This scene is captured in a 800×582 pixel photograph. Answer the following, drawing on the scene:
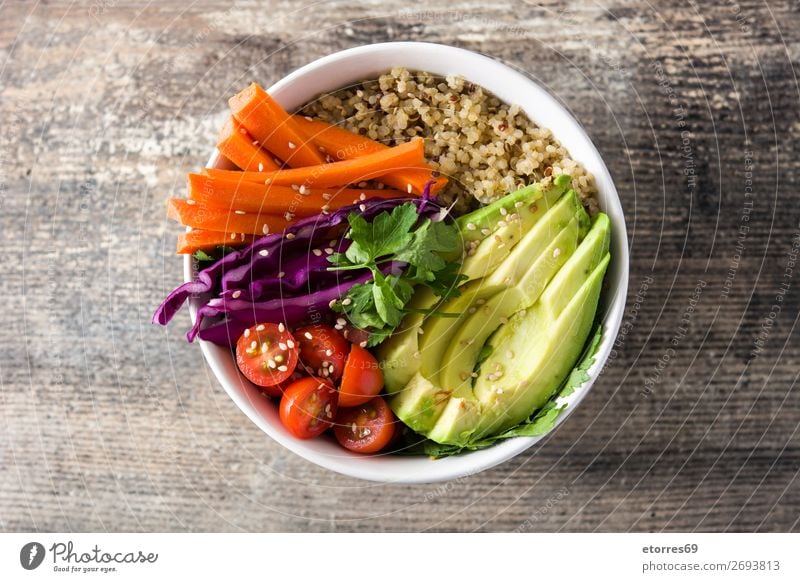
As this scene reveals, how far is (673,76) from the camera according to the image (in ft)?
5.07

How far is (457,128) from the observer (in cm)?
134

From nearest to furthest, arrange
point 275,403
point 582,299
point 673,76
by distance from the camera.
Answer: point 582,299
point 275,403
point 673,76

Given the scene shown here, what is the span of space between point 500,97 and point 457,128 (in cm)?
10

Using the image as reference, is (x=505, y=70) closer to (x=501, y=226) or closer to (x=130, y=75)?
(x=501, y=226)

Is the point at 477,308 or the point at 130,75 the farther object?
the point at 130,75

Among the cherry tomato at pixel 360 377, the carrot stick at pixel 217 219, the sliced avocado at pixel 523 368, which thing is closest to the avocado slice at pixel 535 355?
the sliced avocado at pixel 523 368

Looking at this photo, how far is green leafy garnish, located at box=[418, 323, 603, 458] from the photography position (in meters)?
1.21

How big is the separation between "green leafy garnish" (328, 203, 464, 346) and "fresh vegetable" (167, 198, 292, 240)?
0.15 meters

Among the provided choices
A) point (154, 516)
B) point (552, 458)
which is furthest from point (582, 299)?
point (154, 516)

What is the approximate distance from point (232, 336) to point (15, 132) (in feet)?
2.57

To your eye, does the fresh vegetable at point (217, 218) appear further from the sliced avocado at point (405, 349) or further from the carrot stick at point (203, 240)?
the sliced avocado at point (405, 349)
